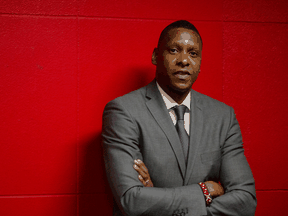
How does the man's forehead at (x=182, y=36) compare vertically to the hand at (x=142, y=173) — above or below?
above

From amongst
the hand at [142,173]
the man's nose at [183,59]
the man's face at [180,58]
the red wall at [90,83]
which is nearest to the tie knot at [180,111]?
the man's face at [180,58]

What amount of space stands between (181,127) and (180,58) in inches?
17.3

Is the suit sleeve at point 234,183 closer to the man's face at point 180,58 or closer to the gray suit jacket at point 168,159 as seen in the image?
the gray suit jacket at point 168,159

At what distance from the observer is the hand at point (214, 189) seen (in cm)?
139

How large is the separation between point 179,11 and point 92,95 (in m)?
1.04

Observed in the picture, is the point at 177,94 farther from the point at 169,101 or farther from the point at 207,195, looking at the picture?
the point at 207,195

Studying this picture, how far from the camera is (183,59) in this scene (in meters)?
1.54

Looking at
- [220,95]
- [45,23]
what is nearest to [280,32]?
[220,95]

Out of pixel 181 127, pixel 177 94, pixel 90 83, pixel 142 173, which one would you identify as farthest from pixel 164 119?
pixel 90 83

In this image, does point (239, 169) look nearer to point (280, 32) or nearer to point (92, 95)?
point (92, 95)

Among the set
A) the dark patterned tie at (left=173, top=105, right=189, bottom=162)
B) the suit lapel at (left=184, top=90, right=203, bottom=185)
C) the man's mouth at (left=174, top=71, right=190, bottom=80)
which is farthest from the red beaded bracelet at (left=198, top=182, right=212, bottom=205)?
the man's mouth at (left=174, top=71, right=190, bottom=80)

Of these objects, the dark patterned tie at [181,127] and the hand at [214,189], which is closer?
the hand at [214,189]

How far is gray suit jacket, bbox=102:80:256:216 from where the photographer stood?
4.20 ft

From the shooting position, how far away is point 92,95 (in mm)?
2014
